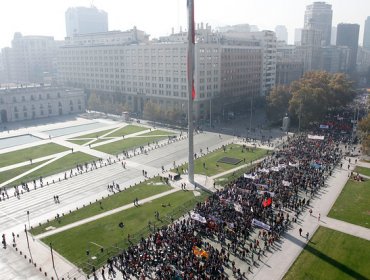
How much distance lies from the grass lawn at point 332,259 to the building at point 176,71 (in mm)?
76855

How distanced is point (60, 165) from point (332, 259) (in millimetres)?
58723

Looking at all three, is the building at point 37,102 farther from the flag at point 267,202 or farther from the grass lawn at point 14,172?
the flag at point 267,202

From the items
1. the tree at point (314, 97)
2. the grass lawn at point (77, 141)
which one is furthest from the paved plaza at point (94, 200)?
the tree at point (314, 97)

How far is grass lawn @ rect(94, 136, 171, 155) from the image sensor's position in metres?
89.2

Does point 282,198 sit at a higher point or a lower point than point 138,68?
lower

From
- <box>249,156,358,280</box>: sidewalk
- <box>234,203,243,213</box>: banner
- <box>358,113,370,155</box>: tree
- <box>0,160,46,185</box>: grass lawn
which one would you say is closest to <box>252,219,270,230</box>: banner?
<box>249,156,358,280</box>: sidewalk

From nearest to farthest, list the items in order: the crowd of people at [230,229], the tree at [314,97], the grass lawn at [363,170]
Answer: the crowd of people at [230,229] → the grass lawn at [363,170] → the tree at [314,97]

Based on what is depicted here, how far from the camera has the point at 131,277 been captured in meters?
37.5

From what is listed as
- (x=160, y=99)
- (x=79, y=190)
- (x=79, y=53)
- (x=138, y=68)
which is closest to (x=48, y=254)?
(x=79, y=190)

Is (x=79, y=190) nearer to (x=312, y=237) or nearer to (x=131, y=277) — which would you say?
(x=131, y=277)

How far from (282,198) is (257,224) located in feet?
31.9

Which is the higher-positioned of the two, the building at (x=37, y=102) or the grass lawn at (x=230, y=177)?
the building at (x=37, y=102)

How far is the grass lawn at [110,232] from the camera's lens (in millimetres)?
42625

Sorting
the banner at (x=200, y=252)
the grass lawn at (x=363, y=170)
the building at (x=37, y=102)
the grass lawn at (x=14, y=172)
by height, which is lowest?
the grass lawn at (x=14, y=172)
